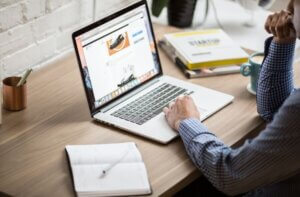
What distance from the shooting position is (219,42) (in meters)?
2.22

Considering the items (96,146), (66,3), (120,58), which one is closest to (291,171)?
(96,146)

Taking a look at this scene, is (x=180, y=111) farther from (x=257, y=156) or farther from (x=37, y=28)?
(x=37, y=28)

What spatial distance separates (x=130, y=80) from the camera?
1.92m

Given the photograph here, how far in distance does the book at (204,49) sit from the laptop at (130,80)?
12 cm

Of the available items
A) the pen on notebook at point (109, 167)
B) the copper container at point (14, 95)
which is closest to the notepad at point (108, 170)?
the pen on notebook at point (109, 167)

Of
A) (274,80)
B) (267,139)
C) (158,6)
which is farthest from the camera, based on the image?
(158,6)

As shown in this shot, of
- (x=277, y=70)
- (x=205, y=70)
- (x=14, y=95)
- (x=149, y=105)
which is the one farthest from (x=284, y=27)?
(x=14, y=95)

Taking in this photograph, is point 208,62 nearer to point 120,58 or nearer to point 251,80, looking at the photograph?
point 251,80

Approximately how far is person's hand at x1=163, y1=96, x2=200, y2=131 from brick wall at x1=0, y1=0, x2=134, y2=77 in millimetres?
571

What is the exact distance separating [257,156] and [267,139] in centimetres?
5

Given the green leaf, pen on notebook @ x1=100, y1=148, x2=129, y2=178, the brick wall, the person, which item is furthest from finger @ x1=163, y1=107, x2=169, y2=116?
the green leaf

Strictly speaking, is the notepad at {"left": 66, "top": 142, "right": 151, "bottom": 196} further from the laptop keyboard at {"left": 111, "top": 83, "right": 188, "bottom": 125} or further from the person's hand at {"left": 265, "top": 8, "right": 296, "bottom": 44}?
the person's hand at {"left": 265, "top": 8, "right": 296, "bottom": 44}

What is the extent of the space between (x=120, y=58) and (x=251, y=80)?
426 mm

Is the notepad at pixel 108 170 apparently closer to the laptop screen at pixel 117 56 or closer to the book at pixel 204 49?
the laptop screen at pixel 117 56
